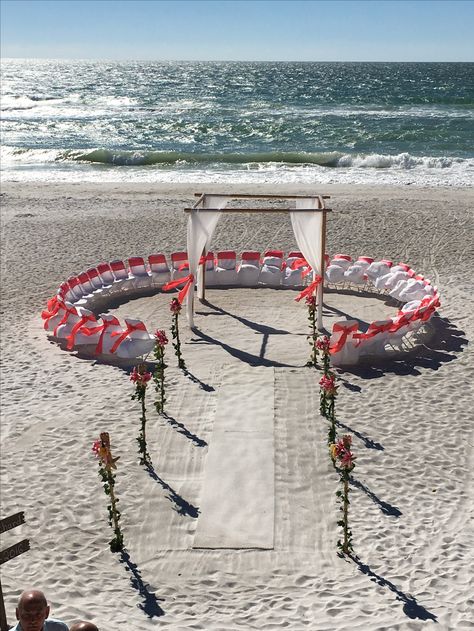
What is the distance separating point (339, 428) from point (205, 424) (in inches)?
68.5

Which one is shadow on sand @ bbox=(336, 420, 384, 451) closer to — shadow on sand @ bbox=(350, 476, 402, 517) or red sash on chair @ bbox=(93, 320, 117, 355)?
shadow on sand @ bbox=(350, 476, 402, 517)

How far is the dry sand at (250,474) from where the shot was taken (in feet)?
24.2

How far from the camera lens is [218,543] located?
8.23 m

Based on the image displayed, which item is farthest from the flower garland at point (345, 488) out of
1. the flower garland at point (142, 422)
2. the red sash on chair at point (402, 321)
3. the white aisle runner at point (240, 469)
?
the red sash on chair at point (402, 321)

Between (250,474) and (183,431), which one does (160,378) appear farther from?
(250,474)

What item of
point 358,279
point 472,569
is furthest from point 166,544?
point 358,279

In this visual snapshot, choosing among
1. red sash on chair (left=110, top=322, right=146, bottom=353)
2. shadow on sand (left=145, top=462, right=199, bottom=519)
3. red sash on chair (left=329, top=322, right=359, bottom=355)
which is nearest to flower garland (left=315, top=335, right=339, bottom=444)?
red sash on chair (left=329, top=322, right=359, bottom=355)

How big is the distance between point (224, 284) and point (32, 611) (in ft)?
42.1

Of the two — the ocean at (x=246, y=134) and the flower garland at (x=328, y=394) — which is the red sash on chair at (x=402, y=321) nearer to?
the flower garland at (x=328, y=394)

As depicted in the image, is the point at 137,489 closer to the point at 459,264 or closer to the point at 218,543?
the point at 218,543

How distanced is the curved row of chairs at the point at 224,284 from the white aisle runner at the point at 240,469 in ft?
5.40

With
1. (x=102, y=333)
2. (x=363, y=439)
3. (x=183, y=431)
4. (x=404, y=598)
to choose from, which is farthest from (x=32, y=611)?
(x=102, y=333)

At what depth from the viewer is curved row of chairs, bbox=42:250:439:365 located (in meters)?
12.8

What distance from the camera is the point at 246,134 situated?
46.9 metres
